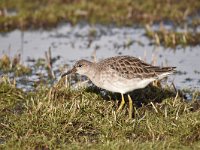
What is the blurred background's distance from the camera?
1202 cm

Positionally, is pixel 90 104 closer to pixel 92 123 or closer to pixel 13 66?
pixel 92 123

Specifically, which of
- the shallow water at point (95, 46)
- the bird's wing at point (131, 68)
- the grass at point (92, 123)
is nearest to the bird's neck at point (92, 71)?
the bird's wing at point (131, 68)

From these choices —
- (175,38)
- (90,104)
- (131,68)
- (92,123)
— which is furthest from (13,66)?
(175,38)

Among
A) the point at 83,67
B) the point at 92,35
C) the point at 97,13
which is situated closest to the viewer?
the point at 83,67

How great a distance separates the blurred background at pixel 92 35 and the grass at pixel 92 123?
1.76 meters

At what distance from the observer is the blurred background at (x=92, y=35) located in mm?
12016

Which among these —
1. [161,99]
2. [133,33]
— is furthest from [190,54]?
[161,99]

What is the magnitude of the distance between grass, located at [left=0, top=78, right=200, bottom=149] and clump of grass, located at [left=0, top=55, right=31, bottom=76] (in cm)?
213

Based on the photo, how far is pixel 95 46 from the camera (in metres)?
14.0

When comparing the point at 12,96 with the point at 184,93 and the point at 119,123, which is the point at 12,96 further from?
the point at 184,93

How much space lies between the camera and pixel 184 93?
33.9 feet

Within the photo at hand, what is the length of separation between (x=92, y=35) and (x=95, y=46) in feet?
3.42

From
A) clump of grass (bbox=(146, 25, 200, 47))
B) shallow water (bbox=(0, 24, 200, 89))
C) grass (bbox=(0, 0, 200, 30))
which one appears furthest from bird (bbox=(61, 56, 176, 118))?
grass (bbox=(0, 0, 200, 30))

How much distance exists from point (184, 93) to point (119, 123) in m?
2.57
